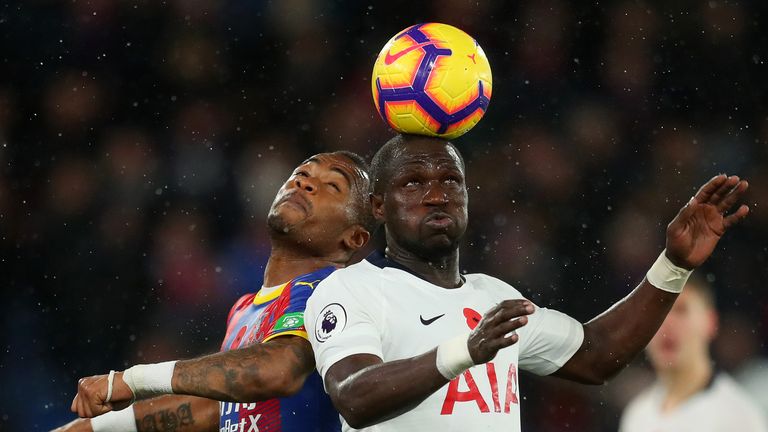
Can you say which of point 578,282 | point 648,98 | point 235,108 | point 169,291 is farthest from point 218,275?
point 648,98

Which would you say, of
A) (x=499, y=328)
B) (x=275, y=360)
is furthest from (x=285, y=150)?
(x=499, y=328)

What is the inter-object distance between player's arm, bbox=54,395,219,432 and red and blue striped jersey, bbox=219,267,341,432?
0.28 meters

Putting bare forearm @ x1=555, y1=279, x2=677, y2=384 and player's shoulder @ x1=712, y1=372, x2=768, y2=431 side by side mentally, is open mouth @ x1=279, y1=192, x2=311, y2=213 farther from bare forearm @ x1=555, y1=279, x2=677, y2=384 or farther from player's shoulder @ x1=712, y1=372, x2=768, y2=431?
player's shoulder @ x1=712, y1=372, x2=768, y2=431

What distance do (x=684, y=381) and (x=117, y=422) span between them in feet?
9.74

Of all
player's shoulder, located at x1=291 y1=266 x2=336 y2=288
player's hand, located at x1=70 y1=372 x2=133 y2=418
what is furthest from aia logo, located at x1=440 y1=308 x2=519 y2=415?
player's hand, located at x1=70 y1=372 x2=133 y2=418

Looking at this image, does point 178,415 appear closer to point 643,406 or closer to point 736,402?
point 643,406

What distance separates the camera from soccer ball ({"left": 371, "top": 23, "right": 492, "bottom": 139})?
396 centimetres

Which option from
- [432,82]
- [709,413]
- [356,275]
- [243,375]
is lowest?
[709,413]

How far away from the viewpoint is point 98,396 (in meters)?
3.73

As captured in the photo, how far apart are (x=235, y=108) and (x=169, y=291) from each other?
1575 mm

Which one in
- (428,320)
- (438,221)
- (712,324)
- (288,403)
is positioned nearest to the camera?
(428,320)

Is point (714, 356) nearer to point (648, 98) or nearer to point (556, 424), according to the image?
point (556, 424)

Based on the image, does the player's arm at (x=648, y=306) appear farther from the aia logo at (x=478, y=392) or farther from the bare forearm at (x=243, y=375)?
the bare forearm at (x=243, y=375)

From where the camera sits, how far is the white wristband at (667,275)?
12.9 ft
